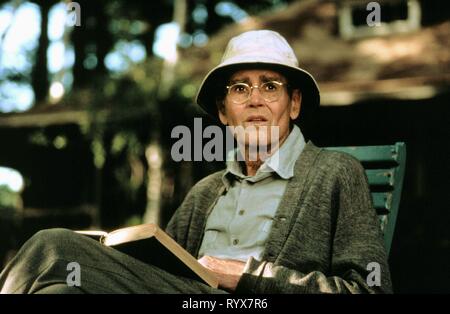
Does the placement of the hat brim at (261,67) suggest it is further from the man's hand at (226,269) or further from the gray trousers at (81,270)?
→ the gray trousers at (81,270)

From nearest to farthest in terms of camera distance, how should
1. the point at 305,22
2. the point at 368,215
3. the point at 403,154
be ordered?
the point at 368,215
the point at 403,154
the point at 305,22

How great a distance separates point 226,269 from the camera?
265 centimetres

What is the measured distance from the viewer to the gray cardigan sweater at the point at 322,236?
249cm

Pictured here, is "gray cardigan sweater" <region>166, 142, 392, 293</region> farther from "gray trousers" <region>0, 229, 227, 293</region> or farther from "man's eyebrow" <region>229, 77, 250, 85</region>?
"man's eyebrow" <region>229, 77, 250, 85</region>

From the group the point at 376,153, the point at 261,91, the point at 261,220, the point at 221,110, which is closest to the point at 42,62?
the point at 221,110

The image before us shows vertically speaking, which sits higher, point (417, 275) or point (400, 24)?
point (400, 24)

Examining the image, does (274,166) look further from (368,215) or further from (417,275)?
(417,275)

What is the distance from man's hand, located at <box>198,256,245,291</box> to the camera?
2.52m

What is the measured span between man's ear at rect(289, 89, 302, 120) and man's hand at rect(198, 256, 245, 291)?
90 cm

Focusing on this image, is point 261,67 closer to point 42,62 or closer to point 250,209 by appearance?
point 250,209

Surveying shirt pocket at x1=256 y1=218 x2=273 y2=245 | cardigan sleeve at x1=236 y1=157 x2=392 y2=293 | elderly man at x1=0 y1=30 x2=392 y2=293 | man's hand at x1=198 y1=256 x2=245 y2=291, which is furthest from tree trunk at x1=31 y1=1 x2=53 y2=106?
cardigan sleeve at x1=236 y1=157 x2=392 y2=293

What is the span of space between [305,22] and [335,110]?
2.74m

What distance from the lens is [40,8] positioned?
2175cm
